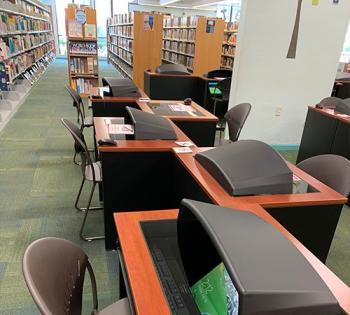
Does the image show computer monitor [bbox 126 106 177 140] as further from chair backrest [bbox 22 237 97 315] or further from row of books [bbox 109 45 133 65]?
row of books [bbox 109 45 133 65]

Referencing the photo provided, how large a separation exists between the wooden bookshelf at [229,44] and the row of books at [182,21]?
108 cm

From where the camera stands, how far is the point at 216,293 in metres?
0.88

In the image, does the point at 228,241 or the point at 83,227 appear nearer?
the point at 228,241

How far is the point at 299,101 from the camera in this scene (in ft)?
14.4

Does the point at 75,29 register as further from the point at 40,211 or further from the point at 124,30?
the point at 40,211

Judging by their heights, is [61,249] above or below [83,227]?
above

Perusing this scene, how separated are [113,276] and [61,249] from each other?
102cm

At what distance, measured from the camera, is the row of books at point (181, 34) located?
7.64m

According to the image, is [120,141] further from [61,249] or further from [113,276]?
[61,249]

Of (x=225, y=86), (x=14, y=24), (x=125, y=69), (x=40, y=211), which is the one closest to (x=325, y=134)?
(x=225, y=86)

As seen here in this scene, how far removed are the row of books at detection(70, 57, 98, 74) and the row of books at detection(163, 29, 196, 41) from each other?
249 cm

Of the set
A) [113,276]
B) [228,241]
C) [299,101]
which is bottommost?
[113,276]

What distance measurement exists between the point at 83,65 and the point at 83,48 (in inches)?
14.3

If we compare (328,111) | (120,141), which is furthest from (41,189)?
(328,111)
